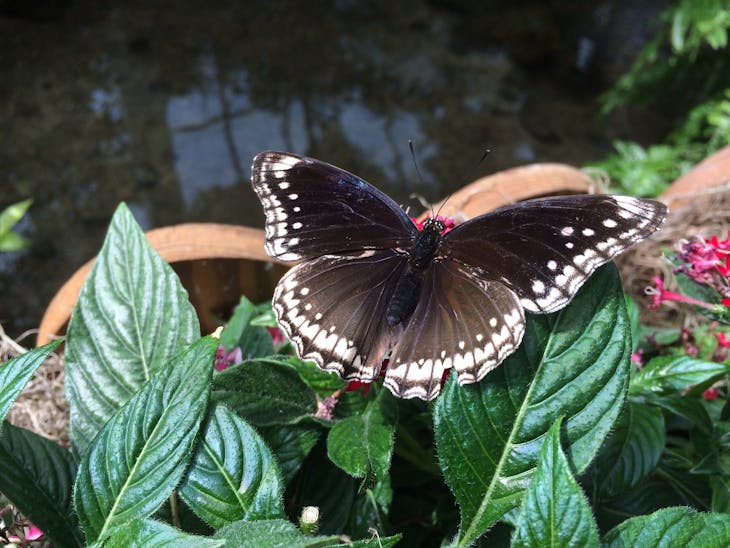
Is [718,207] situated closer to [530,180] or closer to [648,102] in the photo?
[530,180]

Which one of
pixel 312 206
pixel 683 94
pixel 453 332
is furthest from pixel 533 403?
pixel 683 94

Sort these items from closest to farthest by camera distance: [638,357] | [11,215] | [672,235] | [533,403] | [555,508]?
[555,508] → [533,403] → [638,357] → [672,235] → [11,215]

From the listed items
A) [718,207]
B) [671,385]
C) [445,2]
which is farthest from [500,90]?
[671,385]

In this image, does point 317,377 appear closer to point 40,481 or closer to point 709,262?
point 40,481

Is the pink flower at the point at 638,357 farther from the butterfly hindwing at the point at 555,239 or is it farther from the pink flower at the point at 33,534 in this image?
the pink flower at the point at 33,534

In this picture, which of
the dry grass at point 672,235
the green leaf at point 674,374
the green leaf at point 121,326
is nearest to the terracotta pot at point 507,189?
the dry grass at point 672,235

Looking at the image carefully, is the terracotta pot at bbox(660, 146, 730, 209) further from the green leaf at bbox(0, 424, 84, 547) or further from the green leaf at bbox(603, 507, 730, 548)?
the green leaf at bbox(0, 424, 84, 547)
